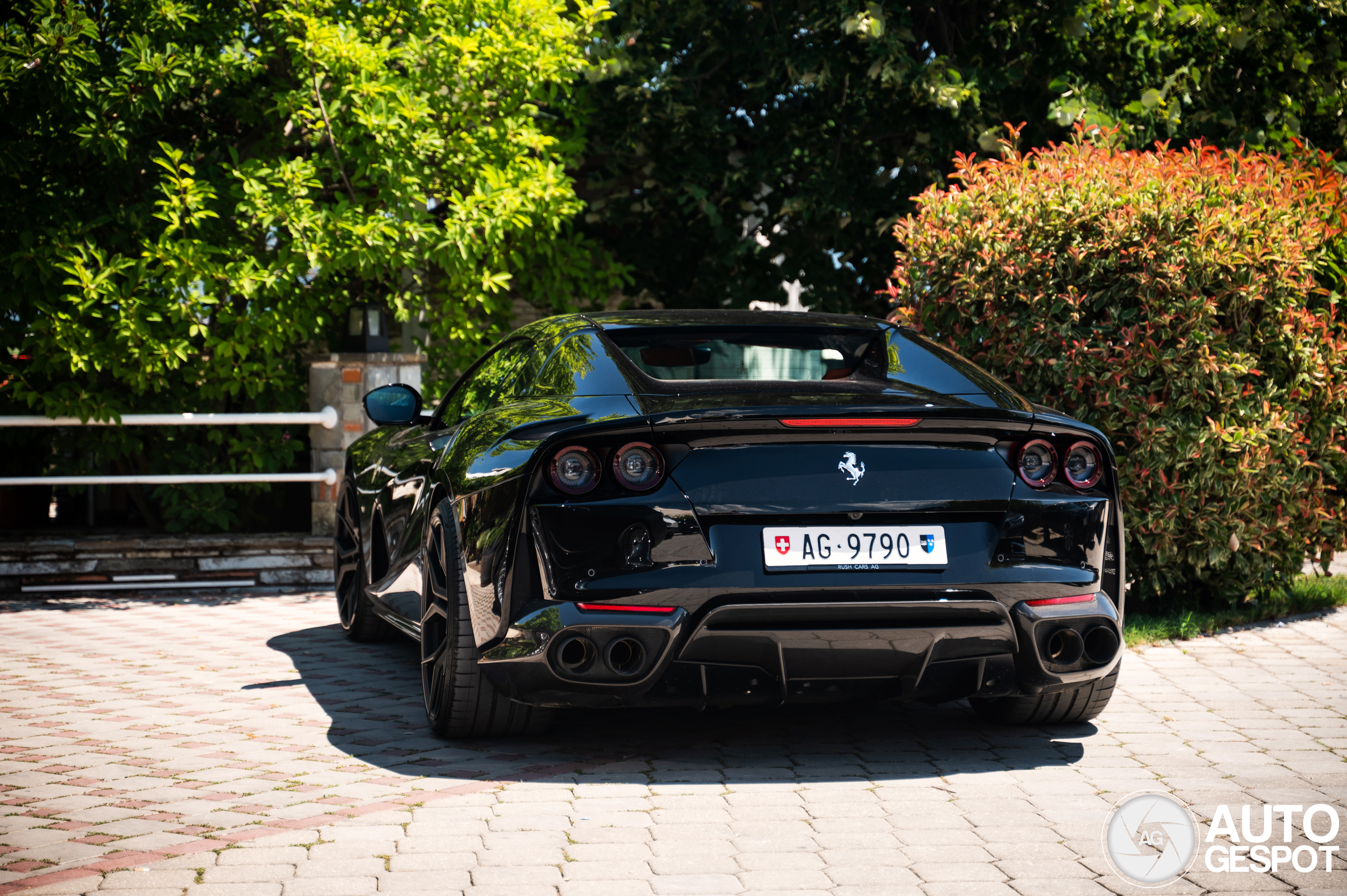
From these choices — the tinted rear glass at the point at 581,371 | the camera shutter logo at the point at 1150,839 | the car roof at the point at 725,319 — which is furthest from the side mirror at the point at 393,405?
the camera shutter logo at the point at 1150,839

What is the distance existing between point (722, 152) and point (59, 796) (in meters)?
8.86

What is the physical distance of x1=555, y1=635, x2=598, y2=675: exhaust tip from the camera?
403 centimetres

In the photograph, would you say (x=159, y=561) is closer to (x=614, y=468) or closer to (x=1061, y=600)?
(x=614, y=468)

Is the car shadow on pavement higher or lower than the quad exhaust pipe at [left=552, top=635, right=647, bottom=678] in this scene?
lower

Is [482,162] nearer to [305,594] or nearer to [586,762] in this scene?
[305,594]

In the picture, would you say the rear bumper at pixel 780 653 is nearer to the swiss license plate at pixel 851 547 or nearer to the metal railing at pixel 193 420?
the swiss license plate at pixel 851 547

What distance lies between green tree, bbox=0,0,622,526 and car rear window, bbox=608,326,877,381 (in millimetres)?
4464

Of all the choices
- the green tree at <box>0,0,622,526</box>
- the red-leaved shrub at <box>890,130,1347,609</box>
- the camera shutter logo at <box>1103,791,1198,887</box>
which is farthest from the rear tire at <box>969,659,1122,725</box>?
the green tree at <box>0,0,622,526</box>

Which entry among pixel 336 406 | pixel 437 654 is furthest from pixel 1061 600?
pixel 336 406

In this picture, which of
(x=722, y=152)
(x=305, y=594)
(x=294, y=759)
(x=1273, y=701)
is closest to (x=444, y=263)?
(x=305, y=594)

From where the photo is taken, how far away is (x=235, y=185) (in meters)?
9.30

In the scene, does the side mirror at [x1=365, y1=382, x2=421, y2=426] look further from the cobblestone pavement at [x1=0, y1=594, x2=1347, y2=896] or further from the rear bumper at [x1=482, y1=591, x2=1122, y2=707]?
the rear bumper at [x1=482, y1=591, x2=1122, y2=707]

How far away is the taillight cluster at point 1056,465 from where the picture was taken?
4332mm

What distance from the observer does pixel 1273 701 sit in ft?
17.9
